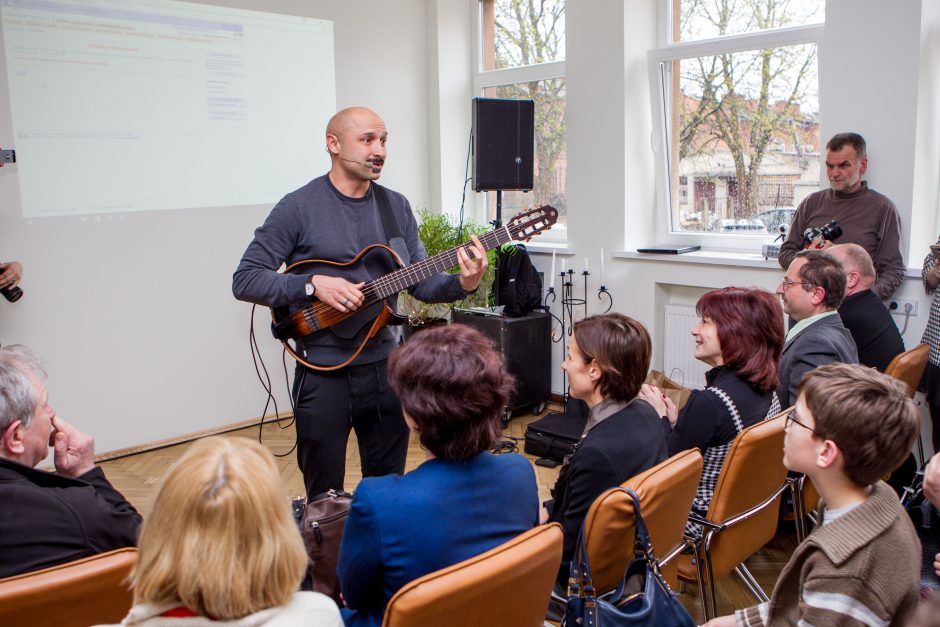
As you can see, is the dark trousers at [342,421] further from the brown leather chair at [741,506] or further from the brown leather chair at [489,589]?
the brown leather chair at [489,589]

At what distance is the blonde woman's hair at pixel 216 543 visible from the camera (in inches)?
41.4

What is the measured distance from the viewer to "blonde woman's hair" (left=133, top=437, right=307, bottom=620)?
3.45 feet

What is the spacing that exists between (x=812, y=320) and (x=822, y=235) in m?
1.19

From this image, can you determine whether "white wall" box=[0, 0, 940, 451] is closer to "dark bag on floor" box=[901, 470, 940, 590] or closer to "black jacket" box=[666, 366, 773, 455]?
"dark bag on floor" box=[901, 470, 940, 590]

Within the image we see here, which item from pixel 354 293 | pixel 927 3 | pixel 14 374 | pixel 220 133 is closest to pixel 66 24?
pixel 220 133

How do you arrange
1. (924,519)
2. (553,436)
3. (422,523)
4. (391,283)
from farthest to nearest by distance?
(553,436) < (924,519) < (391,283) < (422,523)

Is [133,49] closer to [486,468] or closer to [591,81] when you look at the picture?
[591,81]

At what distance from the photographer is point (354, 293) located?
2547mm

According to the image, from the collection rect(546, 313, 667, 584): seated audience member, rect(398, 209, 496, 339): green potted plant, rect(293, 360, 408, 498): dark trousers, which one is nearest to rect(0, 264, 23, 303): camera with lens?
rect(293, 360, 408, 498): dark trousers

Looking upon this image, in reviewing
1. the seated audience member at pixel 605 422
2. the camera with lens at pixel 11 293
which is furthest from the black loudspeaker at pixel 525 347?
the seated audience member at pixel 605 422

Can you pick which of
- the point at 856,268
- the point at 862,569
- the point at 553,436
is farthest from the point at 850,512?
the point at 553,436

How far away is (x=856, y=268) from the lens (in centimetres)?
321

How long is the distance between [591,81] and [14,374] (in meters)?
4.12

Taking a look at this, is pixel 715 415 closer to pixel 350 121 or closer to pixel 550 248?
pixel 350 121
